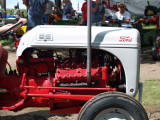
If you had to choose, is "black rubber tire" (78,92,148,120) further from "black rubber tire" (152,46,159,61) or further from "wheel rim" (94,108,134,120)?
"black rubber tire" (152,46,159,61)

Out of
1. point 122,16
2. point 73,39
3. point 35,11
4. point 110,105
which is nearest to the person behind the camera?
point 110,105

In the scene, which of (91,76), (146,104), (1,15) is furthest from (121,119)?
(1,15)

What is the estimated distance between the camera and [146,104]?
4496 millimetres

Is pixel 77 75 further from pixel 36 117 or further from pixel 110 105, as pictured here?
pixel 36 117

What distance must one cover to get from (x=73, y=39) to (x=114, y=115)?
901 millimetres

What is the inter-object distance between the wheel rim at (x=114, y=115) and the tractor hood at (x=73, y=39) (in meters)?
0.68

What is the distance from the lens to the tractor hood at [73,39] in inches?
123

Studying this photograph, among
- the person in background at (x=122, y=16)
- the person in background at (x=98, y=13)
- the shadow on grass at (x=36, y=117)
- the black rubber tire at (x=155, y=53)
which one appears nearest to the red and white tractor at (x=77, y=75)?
the shadow on grass at (x=36, y=117)

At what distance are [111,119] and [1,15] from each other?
15.7 metres

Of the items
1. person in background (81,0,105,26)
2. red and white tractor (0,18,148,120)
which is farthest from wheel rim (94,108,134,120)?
person in background (81,0,105,26)

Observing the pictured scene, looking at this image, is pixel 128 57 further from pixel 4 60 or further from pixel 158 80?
pixel 158 80

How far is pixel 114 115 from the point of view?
303 centimetres

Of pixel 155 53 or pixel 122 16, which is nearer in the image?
pixel 155 53

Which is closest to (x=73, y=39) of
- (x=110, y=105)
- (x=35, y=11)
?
(x=110, y=105)
